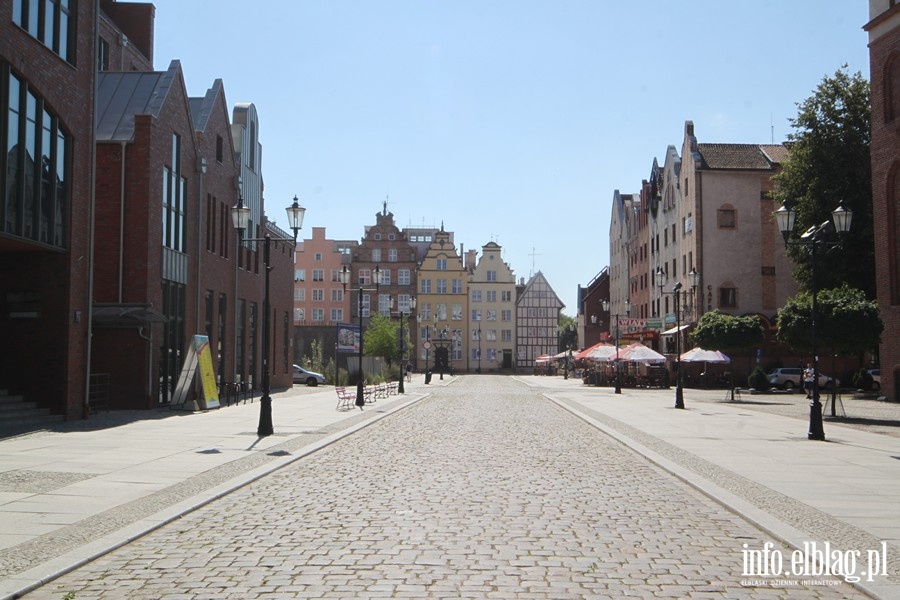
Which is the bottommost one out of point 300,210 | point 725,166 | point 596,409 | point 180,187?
point 596,409

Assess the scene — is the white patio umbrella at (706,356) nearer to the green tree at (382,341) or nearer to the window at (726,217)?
the window at (726,217)

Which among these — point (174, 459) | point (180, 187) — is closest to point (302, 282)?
point (180, 187)

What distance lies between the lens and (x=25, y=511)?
951cm

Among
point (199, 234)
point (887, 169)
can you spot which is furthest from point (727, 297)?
point (199, 234)

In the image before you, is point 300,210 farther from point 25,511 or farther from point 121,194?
point 25,511

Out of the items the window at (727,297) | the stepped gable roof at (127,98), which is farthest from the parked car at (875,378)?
the stepped gable roof at (127,98)

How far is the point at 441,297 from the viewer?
103 meters

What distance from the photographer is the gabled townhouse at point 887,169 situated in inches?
1292

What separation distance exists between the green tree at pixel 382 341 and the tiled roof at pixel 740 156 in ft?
86.6

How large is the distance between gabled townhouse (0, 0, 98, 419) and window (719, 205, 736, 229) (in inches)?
1686

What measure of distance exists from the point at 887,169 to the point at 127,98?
27.4 m

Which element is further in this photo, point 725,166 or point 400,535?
point 725,166

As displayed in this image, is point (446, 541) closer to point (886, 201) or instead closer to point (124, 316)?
point (124, 316)

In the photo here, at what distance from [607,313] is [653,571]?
306 feet
